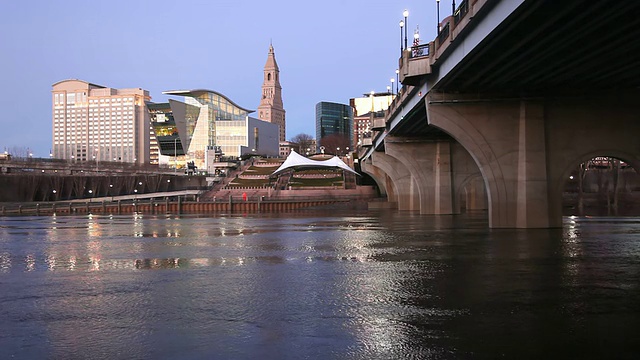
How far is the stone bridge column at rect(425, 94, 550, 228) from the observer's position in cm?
2953

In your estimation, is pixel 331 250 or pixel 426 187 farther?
pixel 426 187

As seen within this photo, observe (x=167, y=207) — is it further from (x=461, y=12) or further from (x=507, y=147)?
(x=461, y=12)

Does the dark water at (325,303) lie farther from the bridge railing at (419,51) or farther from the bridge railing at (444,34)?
the bridge railing at (419,51)

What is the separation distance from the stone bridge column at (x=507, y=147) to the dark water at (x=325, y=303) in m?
8.26

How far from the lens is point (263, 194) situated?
9356cm

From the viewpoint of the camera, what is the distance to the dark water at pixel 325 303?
8.05 meters

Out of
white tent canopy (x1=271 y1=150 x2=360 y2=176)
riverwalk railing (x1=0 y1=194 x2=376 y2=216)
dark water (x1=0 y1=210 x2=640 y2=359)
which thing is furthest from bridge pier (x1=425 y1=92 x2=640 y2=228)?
white tent canopy (x1=271 y1=150 x2=360 y2=176)

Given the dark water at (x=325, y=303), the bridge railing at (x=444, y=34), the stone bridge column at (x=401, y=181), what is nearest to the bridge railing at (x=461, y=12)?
the bridge railing at (x=444, y=34)

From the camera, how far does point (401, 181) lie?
234 ft

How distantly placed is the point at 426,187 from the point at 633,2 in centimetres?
4088

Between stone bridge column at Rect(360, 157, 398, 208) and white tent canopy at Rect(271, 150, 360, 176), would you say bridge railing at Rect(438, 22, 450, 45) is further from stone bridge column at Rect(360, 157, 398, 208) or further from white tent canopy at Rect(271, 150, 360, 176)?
white tent canopy at Rect(271, 150, 360, 176)

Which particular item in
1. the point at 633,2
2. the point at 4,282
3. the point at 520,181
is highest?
the point at 633,2

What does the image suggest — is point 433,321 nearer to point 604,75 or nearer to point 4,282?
point 4,282

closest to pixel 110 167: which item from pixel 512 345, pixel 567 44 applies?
pixel 567 44
